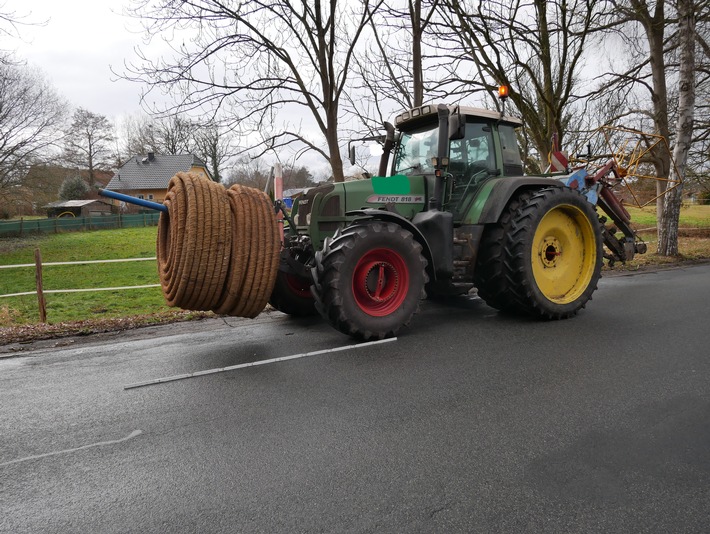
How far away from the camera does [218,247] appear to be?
169 inches

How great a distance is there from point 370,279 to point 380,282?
12 cm

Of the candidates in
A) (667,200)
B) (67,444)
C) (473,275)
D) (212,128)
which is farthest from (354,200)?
(667,200)

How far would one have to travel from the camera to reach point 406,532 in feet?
6.89

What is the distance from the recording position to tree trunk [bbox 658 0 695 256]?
11.5 m

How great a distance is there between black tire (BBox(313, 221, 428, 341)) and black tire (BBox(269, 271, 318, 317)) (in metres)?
1.28

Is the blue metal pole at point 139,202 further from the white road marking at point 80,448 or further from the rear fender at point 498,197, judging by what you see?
the rear fender at point 498,197

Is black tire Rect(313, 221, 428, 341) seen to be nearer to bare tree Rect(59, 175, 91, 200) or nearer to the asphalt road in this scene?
the asphalt road

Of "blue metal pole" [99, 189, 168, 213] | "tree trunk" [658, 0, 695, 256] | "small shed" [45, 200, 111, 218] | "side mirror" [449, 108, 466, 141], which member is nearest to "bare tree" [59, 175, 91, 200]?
"small shed" [45, 200, 111, 218]

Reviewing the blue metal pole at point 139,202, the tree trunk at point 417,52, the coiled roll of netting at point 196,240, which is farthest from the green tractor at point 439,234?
the tree trunk at point 417,52

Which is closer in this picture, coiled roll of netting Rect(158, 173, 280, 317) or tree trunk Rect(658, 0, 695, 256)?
coiled roll of netting Rect(158, 173, 280, 317)

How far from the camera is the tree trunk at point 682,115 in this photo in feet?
37.6

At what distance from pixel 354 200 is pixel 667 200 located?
10.8 m

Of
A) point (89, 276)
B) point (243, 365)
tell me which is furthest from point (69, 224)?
point (243, 365)

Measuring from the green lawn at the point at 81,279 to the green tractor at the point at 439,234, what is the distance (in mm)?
4922
